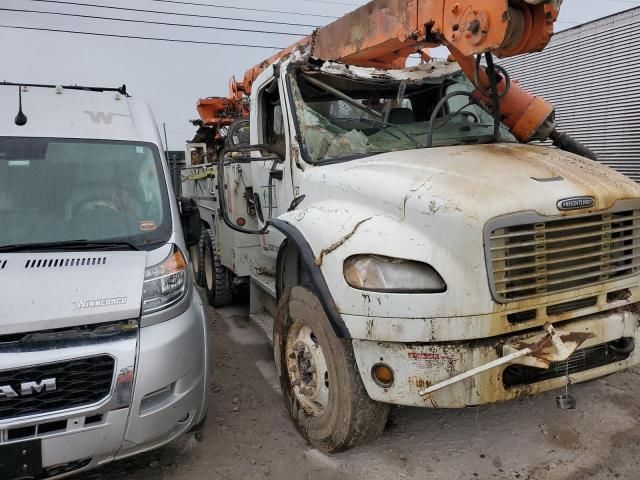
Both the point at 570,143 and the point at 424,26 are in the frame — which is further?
the point at 570,143

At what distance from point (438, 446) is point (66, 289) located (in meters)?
2.39

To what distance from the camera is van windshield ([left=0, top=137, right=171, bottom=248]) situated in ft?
9.42

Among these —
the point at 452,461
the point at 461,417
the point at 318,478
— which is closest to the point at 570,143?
the point at 461,417

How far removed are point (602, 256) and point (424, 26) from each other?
1966 millimetres

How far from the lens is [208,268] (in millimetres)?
6504

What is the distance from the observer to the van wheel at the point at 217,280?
19.9ft

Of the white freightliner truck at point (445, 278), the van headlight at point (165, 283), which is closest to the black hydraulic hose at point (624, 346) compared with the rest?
the white freightliner truck at point (445, 278)

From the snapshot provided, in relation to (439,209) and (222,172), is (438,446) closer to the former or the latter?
(439,209)

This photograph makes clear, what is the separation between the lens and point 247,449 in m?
3.10

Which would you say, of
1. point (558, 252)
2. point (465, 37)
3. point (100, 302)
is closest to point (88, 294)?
point (100, 302)

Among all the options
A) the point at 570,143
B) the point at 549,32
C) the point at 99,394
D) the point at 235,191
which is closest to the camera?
the point at 99,394

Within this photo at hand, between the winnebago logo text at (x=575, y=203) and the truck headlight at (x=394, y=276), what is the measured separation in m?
0.74

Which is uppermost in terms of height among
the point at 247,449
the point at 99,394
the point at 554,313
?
the point at 554,313

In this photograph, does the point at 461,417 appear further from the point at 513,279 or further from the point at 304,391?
the point at 513,279
